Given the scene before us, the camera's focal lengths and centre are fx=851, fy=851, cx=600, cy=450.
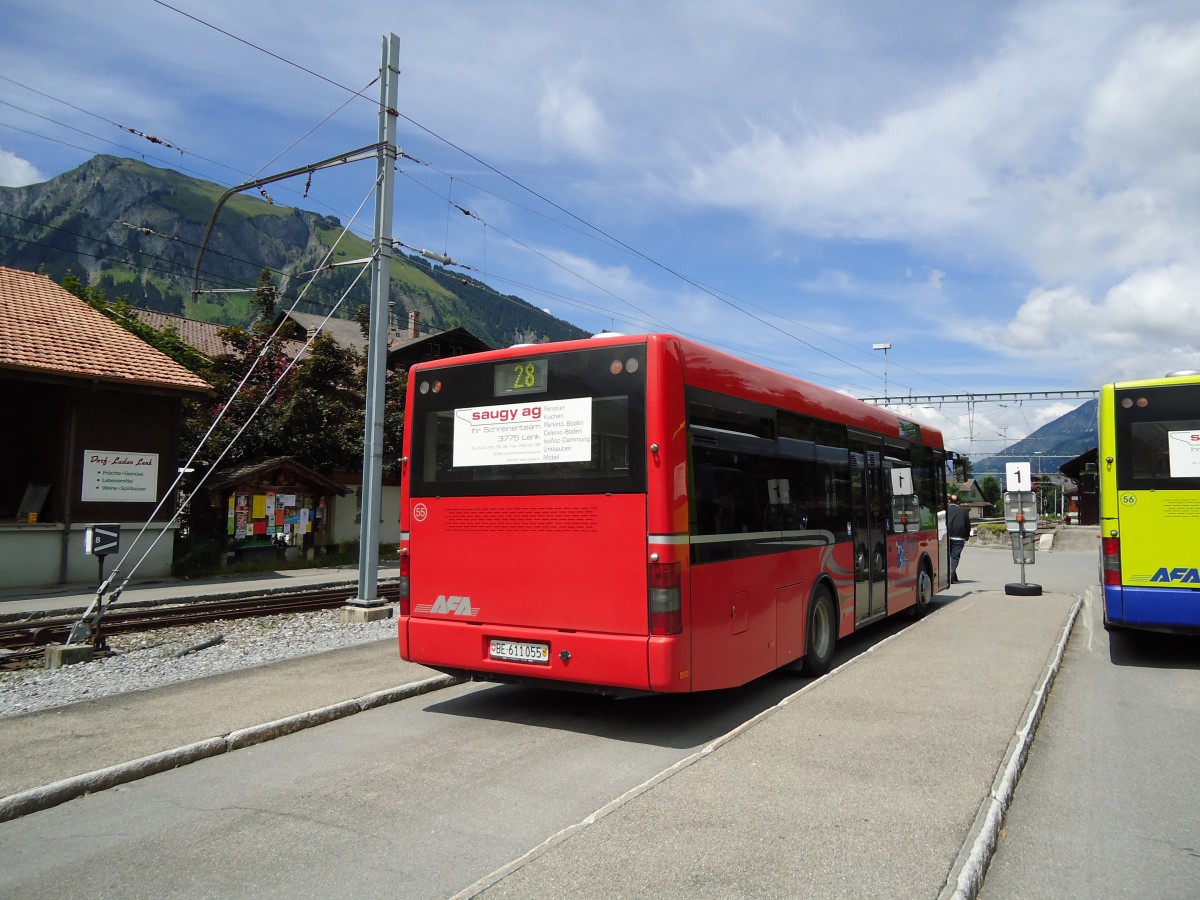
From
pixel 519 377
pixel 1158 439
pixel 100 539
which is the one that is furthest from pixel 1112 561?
pixel 100 539

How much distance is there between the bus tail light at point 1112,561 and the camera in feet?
28.9

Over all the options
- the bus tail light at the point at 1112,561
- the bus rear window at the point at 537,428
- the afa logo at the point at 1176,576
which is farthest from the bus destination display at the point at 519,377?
the afa logo at the point at 1176,576

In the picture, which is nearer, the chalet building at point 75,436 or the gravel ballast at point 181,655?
the gravel ballast at point 181,655

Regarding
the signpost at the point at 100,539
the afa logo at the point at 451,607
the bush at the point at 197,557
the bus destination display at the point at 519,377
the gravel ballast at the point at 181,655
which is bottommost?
the gravel ballast at the point at 181,655

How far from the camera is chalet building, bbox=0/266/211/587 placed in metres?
17.8

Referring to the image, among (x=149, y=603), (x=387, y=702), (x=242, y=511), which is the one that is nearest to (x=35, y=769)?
(x=387, y=702)

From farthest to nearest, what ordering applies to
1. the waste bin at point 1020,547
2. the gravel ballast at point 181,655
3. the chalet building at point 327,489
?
1. the chalet building at point 327,489
2. the waste bin at point 1020,547
3. the gravel ballast at point 181,655

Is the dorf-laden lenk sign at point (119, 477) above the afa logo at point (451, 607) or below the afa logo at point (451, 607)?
above

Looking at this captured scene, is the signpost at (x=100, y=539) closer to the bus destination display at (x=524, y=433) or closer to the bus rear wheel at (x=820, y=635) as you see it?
the bus destination display at (x=524, y=433)

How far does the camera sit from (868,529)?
10.0 m

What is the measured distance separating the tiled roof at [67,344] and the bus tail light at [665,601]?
16054mm

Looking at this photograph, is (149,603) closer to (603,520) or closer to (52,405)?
(52,405)

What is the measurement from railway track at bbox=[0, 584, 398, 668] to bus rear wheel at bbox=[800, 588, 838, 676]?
25.5 ft

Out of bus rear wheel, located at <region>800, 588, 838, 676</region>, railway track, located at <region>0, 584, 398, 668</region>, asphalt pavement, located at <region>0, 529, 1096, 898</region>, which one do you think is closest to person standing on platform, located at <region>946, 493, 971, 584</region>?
asphalt pavement, located at <region>0, 529, 1096, 898</region>
